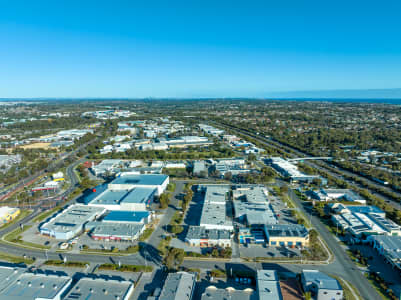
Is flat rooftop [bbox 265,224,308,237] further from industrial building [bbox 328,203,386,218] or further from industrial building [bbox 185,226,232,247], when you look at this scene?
industrial building [bbox 328,203,386,218]

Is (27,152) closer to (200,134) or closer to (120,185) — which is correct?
(120,185)

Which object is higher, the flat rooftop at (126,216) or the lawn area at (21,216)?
the flat rooftop at (126,216)

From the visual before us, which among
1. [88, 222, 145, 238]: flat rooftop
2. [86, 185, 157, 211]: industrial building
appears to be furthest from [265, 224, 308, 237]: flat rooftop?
[86, 185, 157, 211]: industrial building

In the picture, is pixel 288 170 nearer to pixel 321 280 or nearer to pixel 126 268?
pixel 321 280

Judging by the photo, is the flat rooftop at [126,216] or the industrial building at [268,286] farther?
the flat rooftop at [126,216]

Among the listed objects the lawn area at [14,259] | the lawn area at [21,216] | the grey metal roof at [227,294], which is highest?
the grey metal roof at [227,294]

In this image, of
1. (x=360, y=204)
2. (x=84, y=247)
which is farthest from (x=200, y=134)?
(x=84, y=247)

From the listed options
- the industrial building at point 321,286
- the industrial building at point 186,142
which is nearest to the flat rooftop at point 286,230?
the industrial building at point 321,286

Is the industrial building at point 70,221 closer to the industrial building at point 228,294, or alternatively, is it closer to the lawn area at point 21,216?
the lawn area at point 21,216

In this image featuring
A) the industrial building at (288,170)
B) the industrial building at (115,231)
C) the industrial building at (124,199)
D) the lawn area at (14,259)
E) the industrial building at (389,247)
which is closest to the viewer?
the industrial building at (389,247)
